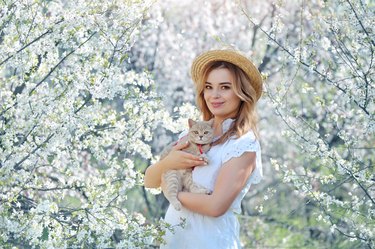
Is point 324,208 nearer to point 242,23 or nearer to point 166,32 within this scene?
point 166,32

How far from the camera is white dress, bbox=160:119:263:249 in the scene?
4270 millimetres

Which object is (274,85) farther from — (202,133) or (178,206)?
(178,206)

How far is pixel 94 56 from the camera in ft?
19.2

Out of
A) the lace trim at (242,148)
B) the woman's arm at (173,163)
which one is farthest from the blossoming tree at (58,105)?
the lace trim at (242,148)

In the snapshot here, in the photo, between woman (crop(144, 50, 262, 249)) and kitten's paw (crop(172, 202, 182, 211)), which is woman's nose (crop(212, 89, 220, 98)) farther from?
kitten's paw (crop(172, 202, 182, 211))

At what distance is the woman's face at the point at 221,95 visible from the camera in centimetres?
444

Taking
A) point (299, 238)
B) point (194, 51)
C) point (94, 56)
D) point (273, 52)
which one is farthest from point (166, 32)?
point (94, 56)

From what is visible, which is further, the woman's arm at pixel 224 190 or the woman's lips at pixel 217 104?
the woman's lips at pixel 217 104

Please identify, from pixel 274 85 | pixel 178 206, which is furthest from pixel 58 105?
pixel 274 85

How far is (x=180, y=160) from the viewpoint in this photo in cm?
434

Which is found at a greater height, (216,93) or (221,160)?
(216,93)

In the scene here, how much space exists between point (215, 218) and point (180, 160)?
0.31m

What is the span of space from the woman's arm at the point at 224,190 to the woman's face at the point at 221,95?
0.31 m

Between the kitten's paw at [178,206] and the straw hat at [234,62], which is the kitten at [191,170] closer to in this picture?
the kitten's paw at [178,206]
